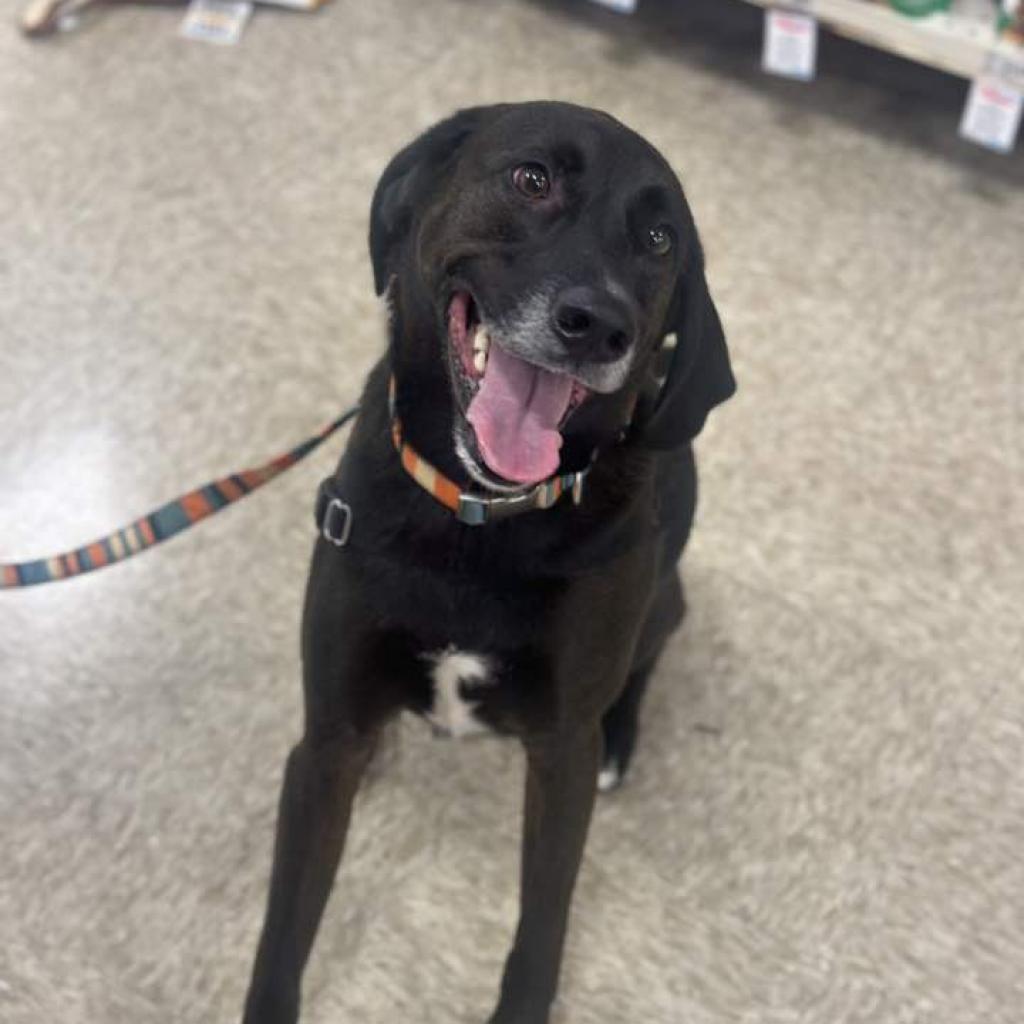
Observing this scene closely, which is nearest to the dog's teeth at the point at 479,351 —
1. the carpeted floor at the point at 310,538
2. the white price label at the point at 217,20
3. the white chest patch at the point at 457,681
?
the white chest patch at the point at 457,681

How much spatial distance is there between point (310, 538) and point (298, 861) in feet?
2.04

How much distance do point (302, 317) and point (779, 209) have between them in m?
0.87

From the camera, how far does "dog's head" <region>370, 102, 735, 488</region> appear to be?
3.43 ft

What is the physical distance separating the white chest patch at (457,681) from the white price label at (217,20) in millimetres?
1846

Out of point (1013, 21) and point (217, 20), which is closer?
point (1013, 21)

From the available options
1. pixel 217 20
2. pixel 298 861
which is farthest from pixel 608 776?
pixel 217 20

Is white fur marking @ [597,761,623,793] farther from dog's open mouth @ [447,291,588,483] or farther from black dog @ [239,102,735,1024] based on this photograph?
dog's open mouth @ [447,291,588,483]

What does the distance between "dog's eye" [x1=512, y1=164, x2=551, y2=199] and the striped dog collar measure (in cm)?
20

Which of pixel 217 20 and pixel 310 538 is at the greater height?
pixel 217 20

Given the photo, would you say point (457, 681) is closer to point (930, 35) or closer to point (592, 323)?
point (592, 323)

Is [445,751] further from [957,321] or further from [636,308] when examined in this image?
[957,321]

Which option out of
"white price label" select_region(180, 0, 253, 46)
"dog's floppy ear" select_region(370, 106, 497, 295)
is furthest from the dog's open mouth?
"white price label" select_region(180, 0, 253, 46)

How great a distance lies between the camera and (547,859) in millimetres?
1298

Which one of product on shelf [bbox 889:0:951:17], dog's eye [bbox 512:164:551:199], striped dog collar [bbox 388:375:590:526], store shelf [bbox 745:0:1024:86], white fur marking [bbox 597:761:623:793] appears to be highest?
dog's eye [bbox 512:164:551:199]
